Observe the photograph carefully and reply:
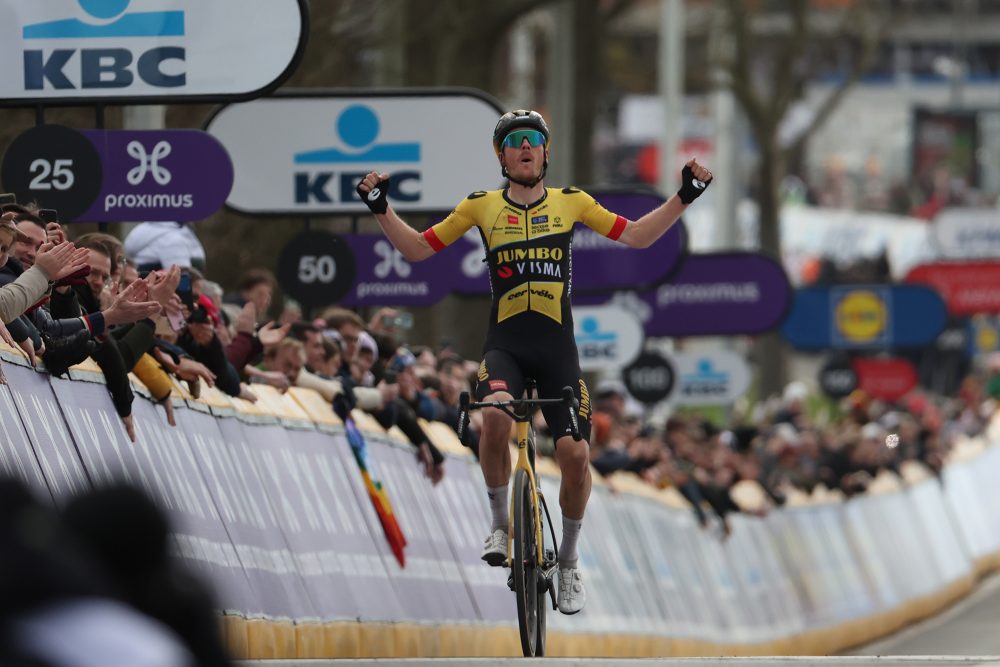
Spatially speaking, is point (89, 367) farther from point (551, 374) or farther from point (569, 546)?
point (569, 546)

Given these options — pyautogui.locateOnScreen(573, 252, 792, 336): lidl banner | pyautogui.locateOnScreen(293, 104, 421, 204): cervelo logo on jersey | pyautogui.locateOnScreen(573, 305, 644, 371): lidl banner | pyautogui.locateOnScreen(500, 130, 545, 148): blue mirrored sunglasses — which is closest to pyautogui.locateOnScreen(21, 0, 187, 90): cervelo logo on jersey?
pyautogui.locateOnScreen(500, 130, 545, 148): blue mirrored sunglasses

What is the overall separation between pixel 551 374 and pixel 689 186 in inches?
35.6

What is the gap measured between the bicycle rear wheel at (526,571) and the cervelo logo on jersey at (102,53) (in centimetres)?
246

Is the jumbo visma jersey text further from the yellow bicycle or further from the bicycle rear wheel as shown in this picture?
the bicycle rear wheel

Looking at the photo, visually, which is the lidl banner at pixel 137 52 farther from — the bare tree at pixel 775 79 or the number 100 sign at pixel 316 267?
the bare tree at pixel 775 79

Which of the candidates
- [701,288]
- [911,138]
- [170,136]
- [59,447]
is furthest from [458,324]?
[911,138]

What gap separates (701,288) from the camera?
22.7m

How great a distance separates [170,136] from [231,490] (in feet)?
6.00

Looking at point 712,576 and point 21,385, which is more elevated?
point 21,385

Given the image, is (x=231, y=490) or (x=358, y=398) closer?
(x=231, y=490)

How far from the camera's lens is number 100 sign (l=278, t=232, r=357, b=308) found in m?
14.7

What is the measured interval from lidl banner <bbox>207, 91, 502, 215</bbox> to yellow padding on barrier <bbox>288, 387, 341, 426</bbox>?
2.00 metres

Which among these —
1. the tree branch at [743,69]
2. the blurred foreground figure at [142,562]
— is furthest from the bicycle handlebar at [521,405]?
the tree branch at [743,69]

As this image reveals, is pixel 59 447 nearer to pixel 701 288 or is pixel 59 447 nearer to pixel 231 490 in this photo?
pixel 231 490
